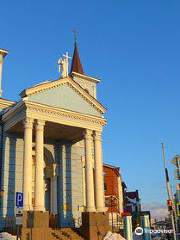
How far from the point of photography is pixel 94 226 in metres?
24.8

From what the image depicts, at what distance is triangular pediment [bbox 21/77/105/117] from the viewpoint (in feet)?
83.2

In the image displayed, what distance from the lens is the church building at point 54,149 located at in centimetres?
2417

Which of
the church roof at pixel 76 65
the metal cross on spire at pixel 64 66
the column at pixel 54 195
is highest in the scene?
A: the church roof at pixel 76 65

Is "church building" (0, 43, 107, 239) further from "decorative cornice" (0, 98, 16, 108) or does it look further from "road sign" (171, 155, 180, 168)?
"road sign" (171, 155, 180, 168)

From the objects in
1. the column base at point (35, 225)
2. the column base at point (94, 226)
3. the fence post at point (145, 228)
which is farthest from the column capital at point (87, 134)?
the fence post at point (145, 228)

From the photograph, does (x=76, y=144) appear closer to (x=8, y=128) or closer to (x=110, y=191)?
(x=8, y=128)

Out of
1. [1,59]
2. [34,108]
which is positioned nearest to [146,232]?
[34,108]

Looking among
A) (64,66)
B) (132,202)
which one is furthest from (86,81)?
(132,202)

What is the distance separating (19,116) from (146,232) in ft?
43.8

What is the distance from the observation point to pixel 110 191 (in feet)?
183

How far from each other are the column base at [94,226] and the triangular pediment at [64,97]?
27.2 ft

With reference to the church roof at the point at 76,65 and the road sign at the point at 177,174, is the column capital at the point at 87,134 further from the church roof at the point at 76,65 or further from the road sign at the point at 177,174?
the church roof at the point at 76,65

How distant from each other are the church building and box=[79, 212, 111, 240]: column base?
0.54 m

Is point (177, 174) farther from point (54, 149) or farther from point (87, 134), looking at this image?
point (54, 149)
